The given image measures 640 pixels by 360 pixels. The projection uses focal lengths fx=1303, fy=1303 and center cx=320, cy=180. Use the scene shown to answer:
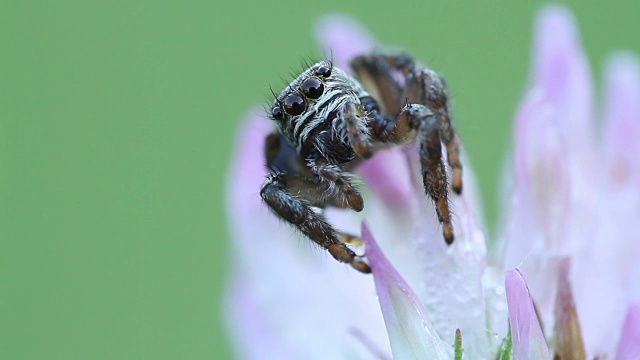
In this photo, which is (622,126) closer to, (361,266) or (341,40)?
(341,40)

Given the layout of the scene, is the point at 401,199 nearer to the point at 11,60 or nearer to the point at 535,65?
the point at 535,65

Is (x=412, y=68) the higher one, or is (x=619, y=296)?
(x=412, y=68)

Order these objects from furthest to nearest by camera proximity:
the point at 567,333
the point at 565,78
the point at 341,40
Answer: the point at 341,40 < the point at 565,78 < the point at 567,333

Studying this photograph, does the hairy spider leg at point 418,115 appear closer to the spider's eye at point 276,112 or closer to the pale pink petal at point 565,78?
the spider's eye at point 276,112

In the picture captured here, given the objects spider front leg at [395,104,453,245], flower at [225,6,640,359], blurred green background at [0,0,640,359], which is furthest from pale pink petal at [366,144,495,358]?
blurred green background at [0,0,640,359]

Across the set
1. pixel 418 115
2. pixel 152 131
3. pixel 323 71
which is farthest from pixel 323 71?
pixel 152 131

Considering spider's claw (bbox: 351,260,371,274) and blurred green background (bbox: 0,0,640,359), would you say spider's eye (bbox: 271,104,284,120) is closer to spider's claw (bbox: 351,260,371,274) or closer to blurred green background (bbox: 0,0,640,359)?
spider's claw (bbox: 351,260,371,274)

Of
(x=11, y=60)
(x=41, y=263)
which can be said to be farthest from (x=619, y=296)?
(x=11, y=60)
